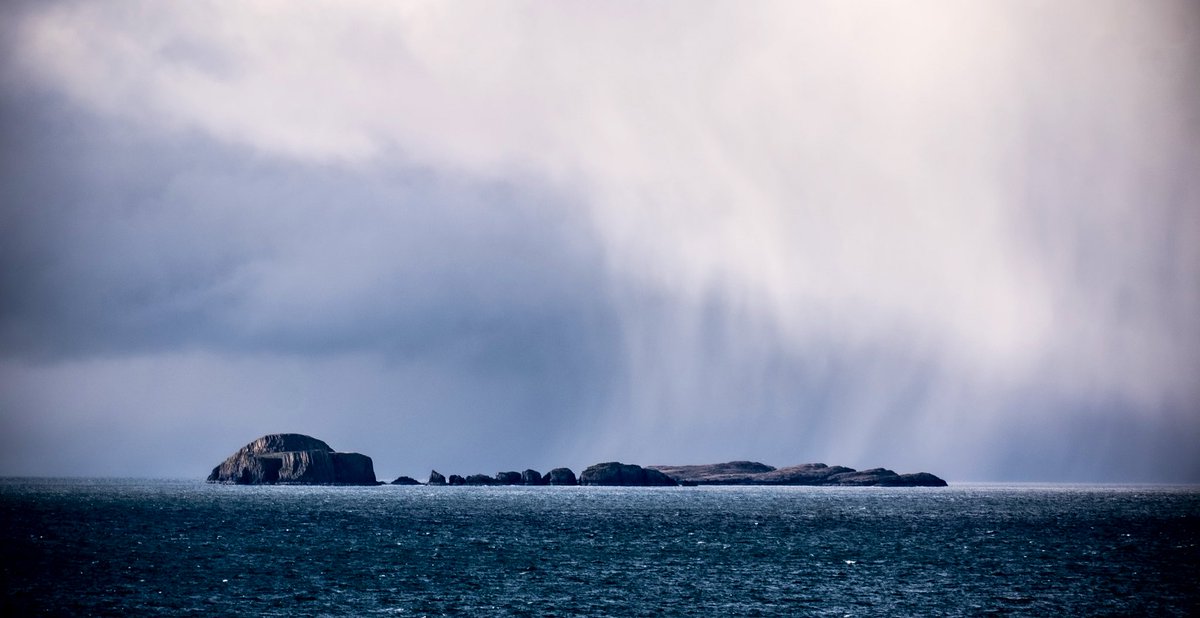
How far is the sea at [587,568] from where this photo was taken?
71125 millimetres

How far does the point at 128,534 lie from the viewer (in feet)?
422

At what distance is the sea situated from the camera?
233 feet

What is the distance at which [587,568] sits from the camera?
93.1 meters

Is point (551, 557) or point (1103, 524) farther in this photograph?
point (1103, 524)

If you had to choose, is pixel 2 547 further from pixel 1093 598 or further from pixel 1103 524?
pixel 1103 524

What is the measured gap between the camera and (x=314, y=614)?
6694 centimetres

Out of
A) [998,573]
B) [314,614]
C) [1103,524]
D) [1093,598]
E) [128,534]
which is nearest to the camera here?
[314,614]

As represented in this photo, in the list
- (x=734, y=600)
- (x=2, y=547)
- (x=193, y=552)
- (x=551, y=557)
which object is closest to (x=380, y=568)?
(x=551, y=557)

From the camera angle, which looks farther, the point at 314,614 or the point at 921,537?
the point at 921,537

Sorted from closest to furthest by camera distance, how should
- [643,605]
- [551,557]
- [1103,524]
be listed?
[643,605] → [551,557] → [1103,524]

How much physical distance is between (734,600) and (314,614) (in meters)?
28.1

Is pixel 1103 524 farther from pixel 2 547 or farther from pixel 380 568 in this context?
pixel 2 547

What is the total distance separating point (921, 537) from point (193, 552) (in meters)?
84.2

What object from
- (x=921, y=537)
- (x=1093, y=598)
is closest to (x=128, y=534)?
(x=921, y=537)
